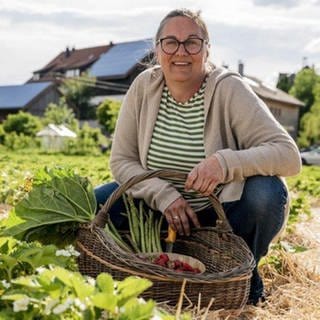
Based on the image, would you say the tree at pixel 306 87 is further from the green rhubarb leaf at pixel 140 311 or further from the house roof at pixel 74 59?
the green rhubarb leaf at pixel 140 311

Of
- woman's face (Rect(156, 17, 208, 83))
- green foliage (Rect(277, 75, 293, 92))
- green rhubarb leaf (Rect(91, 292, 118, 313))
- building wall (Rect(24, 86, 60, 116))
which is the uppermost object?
woman's face (Rect(156, 17, 208, 83))

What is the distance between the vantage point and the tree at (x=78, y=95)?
4841cm

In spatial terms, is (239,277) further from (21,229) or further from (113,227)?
(21,229)

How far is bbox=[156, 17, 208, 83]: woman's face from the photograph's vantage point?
290cm

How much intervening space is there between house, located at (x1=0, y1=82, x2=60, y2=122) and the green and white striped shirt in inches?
1840

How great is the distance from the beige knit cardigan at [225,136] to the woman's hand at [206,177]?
29 mm

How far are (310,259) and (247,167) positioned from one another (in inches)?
48.0

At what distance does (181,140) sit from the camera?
304cm

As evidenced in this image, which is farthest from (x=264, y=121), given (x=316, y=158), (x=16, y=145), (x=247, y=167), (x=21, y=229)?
(x=316, y=158)

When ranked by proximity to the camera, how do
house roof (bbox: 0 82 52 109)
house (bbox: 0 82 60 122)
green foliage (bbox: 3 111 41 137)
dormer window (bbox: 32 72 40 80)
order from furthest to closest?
dormer window (bbox: 32 72 40 80) → house roof (bbox: 0 82 52 109) → house (bbox: 0 82 60 122) → green foliage (bbox: 3 111 41 137)

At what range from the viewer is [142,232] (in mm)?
2986

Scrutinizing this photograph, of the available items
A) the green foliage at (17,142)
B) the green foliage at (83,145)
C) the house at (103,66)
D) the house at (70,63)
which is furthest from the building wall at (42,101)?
the green foliage at (83,145)

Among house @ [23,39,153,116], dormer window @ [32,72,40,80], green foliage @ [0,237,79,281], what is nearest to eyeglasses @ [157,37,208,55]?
green foliage @ [0,237,79,281]

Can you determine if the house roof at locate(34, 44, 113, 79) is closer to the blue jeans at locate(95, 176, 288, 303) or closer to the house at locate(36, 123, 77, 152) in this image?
the house at locate(36, 123, 77, 152)
